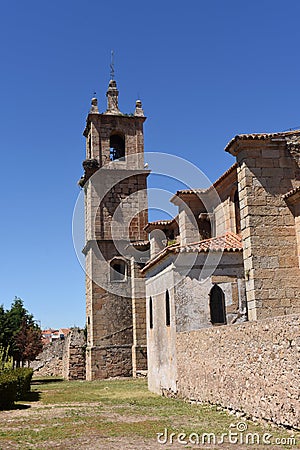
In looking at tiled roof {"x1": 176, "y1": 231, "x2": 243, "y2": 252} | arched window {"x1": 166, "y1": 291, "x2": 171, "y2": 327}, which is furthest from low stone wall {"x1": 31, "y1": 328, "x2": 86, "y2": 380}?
tiled roof {"x1": 176, "y1": 231, "x2": 243, "y2": 252}

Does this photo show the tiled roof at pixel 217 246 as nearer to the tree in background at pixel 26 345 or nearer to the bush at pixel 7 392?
the bush at pixel 7 392

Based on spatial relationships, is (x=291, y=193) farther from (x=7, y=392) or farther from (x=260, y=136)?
(x=7, y=392)

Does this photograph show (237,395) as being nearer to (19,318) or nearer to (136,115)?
(136,115)

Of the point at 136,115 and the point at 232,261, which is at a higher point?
the point at 136,115

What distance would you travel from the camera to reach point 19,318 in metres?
41.3

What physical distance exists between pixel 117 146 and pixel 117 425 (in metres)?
21.6

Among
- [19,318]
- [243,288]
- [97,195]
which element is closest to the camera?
[243,288]

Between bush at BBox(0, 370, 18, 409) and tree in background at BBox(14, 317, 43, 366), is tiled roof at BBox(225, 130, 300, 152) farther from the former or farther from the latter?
tree in background at BBox(14, 317, 43, 366)

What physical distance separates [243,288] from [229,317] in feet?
3.14

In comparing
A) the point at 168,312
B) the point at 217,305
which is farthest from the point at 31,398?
the point at 217,305

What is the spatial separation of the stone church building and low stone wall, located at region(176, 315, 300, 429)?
8.0 inches

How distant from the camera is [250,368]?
34.0ft

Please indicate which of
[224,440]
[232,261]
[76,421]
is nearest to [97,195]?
[232,261]

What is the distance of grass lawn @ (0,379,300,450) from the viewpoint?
8.72 m
